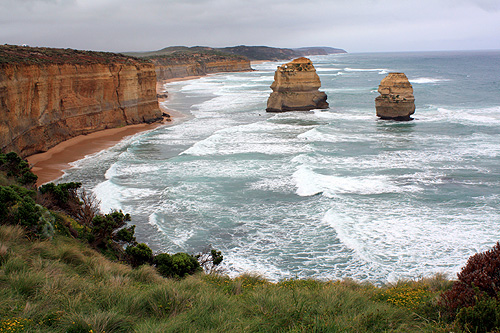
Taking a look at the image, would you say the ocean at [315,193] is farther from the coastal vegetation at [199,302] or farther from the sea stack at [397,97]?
the coastal vegetation at [199,302]

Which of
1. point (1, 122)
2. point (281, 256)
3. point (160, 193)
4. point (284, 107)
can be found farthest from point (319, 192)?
point (284, 107)

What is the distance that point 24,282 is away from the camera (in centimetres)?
613

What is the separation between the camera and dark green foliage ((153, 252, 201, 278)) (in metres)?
9.69

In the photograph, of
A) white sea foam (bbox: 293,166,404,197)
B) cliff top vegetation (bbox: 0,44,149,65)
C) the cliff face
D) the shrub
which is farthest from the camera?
the cliff face

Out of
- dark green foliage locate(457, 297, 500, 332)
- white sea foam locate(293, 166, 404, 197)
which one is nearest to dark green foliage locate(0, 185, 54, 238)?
dark green foliage locate(457, 297, 500, 332)

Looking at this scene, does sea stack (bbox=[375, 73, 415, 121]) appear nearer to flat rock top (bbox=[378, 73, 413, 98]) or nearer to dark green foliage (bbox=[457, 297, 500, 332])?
flat rock top (bbox=[378, 73, 413, 98])

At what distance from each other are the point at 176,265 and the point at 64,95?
79.3ft

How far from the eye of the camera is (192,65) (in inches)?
4225

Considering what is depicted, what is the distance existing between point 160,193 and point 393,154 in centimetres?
1453

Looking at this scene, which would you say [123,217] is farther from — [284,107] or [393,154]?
[284,107]

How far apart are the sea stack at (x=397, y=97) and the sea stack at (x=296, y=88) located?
8602mm

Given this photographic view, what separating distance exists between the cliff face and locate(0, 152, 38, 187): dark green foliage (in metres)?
77.4

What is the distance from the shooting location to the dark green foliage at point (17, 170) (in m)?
14.7

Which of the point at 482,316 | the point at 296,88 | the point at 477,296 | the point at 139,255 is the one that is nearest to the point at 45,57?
the point at 296,88
